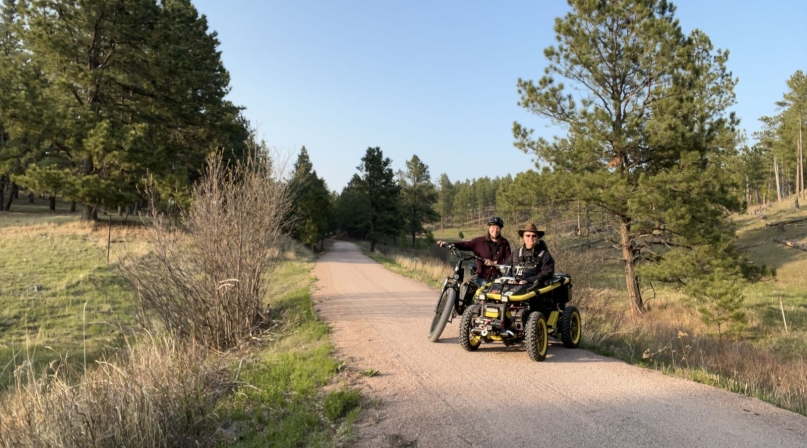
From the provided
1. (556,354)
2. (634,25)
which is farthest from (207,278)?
(634,25)

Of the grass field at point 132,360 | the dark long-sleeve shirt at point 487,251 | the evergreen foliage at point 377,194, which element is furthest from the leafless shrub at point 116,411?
the evergreen foliage at point 377,194

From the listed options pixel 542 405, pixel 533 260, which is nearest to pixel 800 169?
pixel 533 260

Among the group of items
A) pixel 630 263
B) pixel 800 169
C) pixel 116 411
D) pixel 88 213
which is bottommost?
pixel 116 411

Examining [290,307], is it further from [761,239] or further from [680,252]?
[761,239]

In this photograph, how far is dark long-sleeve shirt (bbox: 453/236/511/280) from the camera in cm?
740

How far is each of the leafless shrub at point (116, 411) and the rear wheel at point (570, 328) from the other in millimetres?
4734

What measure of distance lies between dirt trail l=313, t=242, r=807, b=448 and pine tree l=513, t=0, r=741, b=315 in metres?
9.39

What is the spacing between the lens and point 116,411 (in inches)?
155

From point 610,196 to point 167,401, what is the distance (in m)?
13.5

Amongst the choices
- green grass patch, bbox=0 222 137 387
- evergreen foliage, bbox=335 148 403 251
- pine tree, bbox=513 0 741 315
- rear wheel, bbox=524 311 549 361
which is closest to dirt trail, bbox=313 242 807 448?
rear wheel, bbox=524 311 549 361

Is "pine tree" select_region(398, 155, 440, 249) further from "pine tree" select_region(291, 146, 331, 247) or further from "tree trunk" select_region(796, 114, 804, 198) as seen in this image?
"tree trunk" select_region(796, 114, 804, 198)

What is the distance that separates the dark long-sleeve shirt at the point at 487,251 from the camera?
740cm

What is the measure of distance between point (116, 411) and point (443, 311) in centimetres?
441

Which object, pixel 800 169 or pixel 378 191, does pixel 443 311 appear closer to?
pixel 378 191
